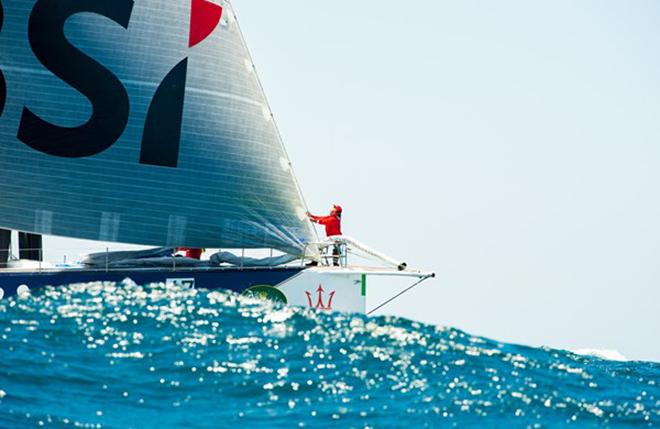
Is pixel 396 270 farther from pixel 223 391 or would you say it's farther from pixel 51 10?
pixel 223 391

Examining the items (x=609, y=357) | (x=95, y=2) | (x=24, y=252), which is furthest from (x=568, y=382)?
(x=24, y=252)

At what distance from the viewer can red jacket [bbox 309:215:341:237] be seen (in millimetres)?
22391

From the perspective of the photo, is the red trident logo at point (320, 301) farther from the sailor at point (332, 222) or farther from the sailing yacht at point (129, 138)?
the sailor at point (332, 222)

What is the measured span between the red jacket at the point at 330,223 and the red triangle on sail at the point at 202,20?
4.14 metres

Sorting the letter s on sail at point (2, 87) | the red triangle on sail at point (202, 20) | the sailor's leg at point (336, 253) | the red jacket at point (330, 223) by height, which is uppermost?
the red triangle on sail at point (202, 20)

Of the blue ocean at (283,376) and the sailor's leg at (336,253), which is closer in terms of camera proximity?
the blue ocean at (283,376)

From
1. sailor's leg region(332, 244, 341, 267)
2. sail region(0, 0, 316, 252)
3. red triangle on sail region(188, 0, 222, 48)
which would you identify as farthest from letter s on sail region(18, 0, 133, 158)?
sailor's leg region(332, 244, 341, 267)

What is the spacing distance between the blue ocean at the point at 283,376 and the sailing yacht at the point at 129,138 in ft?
15.0

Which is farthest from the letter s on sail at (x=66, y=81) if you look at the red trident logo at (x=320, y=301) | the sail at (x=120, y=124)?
the red trident logo at (x=320, y=301)

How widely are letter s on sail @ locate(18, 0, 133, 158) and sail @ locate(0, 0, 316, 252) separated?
0.02 m

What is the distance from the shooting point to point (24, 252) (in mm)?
22469

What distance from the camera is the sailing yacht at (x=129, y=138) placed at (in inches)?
774

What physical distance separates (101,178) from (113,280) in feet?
→ 5.63

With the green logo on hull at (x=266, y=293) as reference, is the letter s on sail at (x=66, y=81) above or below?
above
